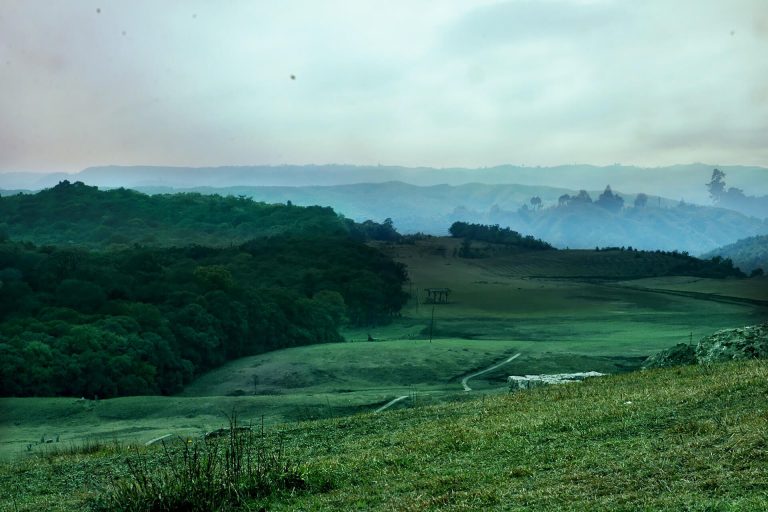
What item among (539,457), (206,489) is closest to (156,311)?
(206,489)

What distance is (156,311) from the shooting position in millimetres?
81750

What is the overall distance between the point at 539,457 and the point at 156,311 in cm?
7326

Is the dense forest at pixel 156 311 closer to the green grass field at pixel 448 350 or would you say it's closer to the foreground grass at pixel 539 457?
the green grass field at pixel 448 350

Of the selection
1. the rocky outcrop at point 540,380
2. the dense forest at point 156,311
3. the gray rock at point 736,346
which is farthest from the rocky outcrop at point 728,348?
the dense forest at point 156,311

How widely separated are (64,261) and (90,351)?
3638 centimetres

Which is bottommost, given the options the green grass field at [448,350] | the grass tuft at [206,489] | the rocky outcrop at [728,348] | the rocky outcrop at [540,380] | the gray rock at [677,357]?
the green grass field at [448,350]

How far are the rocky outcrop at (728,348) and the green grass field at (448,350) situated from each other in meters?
12.0

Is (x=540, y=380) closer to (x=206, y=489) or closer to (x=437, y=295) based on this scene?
(x=206, y=489)

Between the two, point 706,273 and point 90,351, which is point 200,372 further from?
point 706,273

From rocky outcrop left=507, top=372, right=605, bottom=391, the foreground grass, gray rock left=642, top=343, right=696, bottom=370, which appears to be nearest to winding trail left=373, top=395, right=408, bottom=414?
rocky outcrop left=507, top=372, right=605, bottom=391

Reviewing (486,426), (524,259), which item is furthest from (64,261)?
(524,259)

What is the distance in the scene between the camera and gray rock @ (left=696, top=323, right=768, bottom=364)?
2459 centimetres

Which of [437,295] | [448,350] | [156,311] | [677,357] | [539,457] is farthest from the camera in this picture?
[437,295]

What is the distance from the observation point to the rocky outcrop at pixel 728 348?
2466 centimetres
